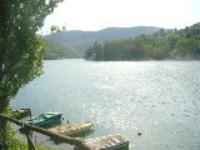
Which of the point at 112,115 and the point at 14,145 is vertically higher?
the point at 14,145

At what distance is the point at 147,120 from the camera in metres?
86.1

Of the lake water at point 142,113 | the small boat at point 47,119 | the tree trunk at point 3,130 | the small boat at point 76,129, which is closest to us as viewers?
the tree trunk at point 3,130

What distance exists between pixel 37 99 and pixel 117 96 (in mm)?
29143

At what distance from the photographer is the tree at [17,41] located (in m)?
19.6

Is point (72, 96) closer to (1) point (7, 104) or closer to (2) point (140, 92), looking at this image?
(2) point (140, 92)

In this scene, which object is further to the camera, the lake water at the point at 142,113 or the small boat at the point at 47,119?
the small boat at the point at 47,119

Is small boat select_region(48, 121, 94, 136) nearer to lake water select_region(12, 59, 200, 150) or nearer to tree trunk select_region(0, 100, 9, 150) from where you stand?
lake water select_region(12, 59, 200, 150)

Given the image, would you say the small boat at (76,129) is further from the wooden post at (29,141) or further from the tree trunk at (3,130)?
the wooden post at (29,141)

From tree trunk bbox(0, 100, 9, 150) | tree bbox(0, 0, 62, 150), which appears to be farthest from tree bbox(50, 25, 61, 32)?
tree trunk bbox(0, 100, 9, 150)

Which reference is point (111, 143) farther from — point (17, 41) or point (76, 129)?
point (17, 41)

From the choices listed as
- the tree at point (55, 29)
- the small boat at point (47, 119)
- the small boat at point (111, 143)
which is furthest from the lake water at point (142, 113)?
the tree at point (55, 29)

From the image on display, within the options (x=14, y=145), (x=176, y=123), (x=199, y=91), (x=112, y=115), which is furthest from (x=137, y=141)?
(x=199, y=91)

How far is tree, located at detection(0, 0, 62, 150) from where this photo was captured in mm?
19625

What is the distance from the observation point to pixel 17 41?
2031cm
